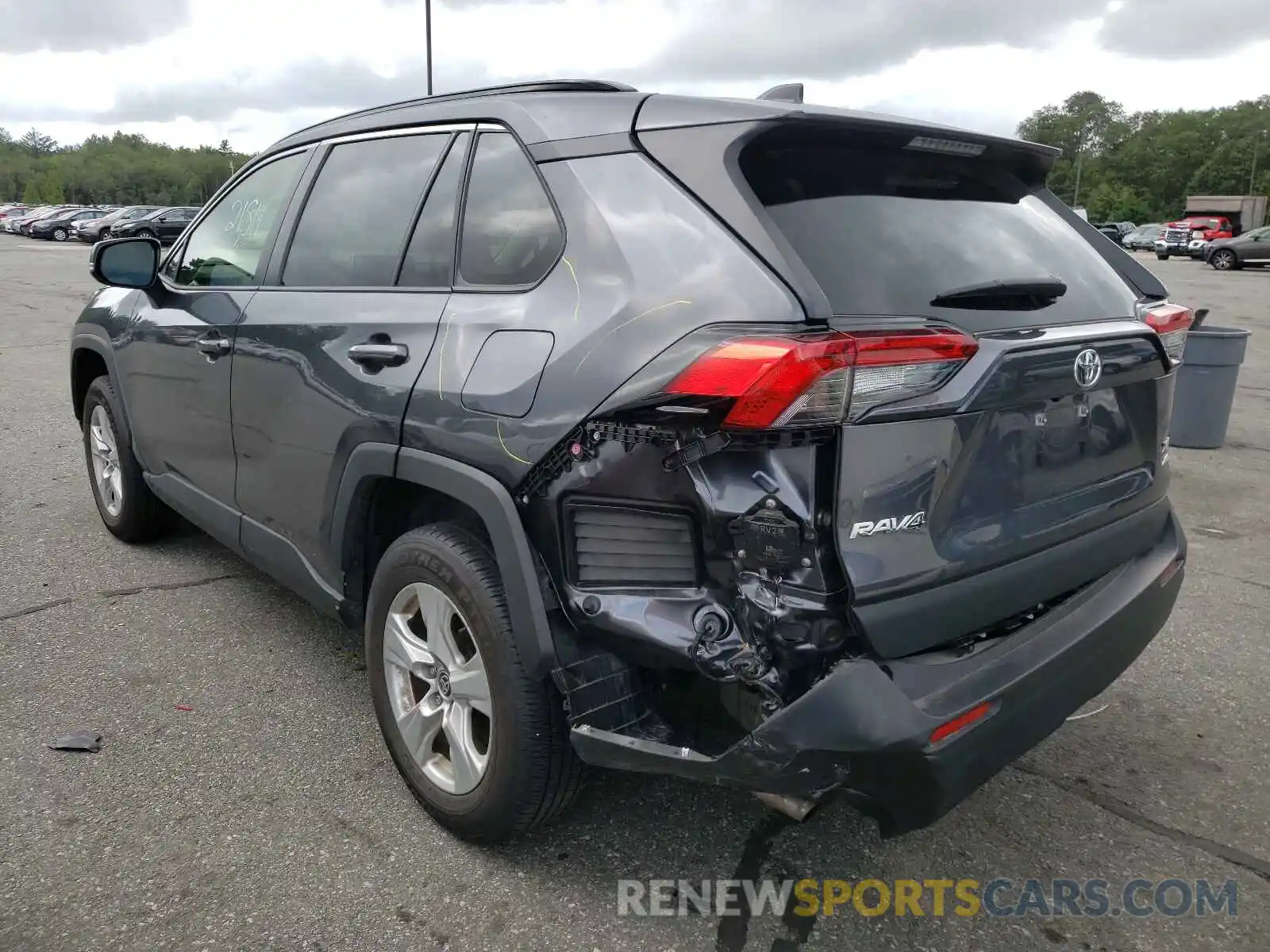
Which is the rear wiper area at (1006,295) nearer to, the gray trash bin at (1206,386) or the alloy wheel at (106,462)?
the alloy wheel at (106,462)

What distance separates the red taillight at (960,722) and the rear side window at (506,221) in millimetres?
1334

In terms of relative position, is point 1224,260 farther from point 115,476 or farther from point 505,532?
point 505,532

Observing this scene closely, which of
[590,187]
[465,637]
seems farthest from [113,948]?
[590,187]

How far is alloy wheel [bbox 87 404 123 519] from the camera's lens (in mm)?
4723

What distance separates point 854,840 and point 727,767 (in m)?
0.89

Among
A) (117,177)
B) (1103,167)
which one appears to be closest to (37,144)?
(117,177)

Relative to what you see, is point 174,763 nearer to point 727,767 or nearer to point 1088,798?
point 727,767

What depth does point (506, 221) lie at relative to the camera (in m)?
2.51

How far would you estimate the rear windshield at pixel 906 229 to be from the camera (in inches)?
81.4

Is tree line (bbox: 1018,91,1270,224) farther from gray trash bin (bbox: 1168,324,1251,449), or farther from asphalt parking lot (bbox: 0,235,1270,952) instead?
→ asphalt parking lot (bbox: 0,235,1270,952)

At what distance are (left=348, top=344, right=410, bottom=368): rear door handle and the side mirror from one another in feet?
5.75

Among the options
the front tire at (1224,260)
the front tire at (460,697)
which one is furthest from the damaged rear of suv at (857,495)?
the front tire at (1224,260)

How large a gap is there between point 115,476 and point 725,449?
12.9 ft

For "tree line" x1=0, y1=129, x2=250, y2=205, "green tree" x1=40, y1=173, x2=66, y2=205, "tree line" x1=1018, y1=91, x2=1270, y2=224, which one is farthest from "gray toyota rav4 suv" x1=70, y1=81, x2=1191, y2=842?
"green tree" x1=40, y1=173, x2=66, y2=205
